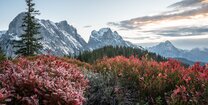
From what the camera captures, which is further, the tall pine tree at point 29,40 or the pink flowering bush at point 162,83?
the tall pine tree at point 29,40

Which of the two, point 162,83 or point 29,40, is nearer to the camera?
point 162,83

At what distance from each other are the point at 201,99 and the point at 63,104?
12.3ft

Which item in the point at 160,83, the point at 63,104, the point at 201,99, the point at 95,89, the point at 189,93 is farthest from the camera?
the point at 95,89

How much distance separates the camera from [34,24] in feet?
202

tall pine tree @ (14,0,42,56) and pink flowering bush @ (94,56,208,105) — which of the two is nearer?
pink flowering bush @ (94,56,208,105)

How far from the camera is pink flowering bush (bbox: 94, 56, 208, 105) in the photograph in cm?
909

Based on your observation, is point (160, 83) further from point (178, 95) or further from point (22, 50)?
point (22, 50)

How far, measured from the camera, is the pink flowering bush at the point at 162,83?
9.09 metres

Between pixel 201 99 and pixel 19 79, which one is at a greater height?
pixel 19 79

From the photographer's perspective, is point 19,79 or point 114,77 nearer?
point 19,79

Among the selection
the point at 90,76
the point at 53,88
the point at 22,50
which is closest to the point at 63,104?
the point at 53,88

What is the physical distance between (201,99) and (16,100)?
179 inches

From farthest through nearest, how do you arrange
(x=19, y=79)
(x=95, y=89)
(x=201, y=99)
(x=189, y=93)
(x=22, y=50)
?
1. (x=22, y=50)
2. (x=95, y=89)
3. (x=189, y=93)
4. (x=201, y=99)
5. (x=19, y=79)

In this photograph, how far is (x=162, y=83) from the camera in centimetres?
1070
